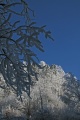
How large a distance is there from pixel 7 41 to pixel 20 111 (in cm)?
2876

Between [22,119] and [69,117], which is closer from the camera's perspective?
[22,119]

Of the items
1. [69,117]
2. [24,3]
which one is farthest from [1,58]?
[69,117]

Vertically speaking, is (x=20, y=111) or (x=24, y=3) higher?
(x=20, y=111)

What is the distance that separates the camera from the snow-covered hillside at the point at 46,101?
32.0 metres

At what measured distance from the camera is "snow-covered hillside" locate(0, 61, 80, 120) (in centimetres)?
3197

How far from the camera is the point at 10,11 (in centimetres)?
645

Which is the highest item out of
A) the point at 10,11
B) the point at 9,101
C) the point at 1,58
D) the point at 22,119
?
the point at 9,101

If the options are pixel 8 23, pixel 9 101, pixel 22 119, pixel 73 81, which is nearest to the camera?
pixel 8 23

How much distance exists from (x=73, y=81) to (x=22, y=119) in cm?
2495

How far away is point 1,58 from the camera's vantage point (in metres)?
6.28

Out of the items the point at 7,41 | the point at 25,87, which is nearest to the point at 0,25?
the point at 7,41

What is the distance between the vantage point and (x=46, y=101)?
44.8 m

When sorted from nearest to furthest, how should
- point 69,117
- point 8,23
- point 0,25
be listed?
point 0,25 < point 8,23 < point 69,117

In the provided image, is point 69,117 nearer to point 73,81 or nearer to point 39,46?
point 73,81
